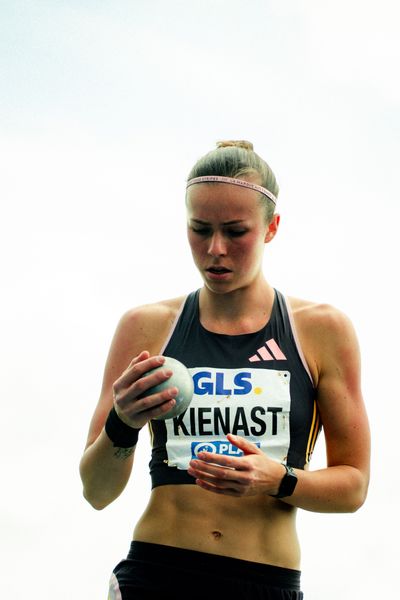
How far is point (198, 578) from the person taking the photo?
471cm

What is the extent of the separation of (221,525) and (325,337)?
3.79ft

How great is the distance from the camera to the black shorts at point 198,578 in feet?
15.4

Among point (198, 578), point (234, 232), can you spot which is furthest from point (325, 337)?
point (198, 578)

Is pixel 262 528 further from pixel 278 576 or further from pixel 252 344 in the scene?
pixel 252 344

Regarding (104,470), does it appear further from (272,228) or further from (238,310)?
(272,228)

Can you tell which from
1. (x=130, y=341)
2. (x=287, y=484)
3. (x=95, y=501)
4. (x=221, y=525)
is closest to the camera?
(x=287, y=484)

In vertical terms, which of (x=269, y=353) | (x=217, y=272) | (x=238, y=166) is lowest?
(x=269, y=353)

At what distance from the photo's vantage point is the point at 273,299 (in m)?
5.45

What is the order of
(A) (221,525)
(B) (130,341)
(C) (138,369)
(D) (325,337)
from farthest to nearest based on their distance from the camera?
(B) (130,341) < (D) (325,337) < (A) (221,525) < (C) (138,369)

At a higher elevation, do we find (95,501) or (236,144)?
(236,144)

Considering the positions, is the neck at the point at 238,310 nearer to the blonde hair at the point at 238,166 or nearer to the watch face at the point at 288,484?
the blonde hair at the point at 238,166

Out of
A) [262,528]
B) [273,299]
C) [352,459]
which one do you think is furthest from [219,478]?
[273,299]

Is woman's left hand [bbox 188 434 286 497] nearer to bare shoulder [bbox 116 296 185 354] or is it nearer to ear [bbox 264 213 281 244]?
bare shoulder [bbox 116 296 185 354]

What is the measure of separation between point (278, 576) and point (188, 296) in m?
1.64
